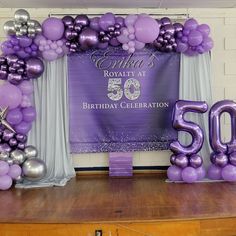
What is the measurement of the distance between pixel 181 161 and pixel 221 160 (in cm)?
50

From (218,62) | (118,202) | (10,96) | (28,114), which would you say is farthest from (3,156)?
(218,62)

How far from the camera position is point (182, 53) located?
14.3 feet

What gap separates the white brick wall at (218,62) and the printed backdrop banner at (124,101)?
167mm

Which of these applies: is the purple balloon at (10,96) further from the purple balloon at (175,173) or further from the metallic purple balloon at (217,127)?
the metallic purple balloon at (217,127)

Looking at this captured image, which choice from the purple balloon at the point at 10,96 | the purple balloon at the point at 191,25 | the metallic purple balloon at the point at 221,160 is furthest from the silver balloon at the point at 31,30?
the metallic purple balloon at the point at 221,160

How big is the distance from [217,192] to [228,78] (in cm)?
172

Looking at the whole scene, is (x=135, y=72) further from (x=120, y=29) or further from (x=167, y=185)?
(x=167, y=185)

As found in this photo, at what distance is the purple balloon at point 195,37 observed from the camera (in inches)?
159

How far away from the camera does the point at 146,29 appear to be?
3.91m

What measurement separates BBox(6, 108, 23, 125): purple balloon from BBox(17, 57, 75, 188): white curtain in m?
0.35

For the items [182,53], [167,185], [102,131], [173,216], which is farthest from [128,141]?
[173,216]

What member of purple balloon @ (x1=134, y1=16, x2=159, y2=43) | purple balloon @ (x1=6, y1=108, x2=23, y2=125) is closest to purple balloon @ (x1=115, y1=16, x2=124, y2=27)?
purple balloon @ (x1=134, y1=16, x2=159, y2=43)

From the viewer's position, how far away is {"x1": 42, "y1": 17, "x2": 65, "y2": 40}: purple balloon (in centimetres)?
393

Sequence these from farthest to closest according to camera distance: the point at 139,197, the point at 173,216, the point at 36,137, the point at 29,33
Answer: the point at 36,137 < the point at 29,33 < the point at 139,197 < the point at 173,216
